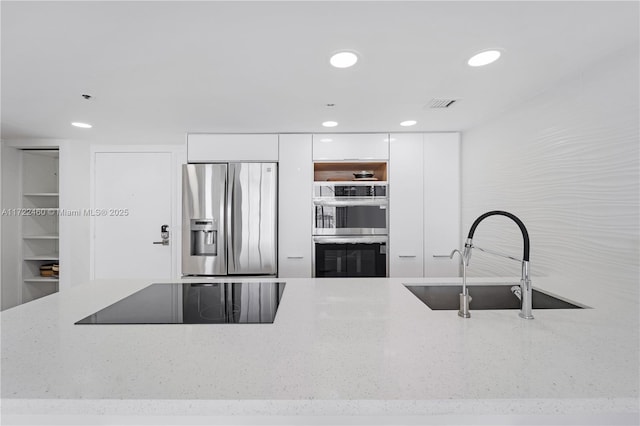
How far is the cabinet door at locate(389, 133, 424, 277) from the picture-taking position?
3.03 metres

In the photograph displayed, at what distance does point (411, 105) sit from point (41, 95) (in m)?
2.60

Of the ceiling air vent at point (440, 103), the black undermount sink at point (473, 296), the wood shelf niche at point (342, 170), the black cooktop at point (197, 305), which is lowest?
the black undermount sink at point (473, 296)

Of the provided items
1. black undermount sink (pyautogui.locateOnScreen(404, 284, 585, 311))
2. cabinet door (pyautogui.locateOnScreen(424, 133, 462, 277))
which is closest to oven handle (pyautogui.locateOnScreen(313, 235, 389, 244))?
cabinet door (pyautogui.locateOnScreen(424, 133, 462, 277))

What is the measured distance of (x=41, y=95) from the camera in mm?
2098

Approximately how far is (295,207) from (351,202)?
0.56m

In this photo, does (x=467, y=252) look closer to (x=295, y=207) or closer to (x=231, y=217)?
(x=295, y=207)

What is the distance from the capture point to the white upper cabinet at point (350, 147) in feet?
9.97

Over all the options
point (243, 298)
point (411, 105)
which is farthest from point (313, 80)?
point (243, 298)

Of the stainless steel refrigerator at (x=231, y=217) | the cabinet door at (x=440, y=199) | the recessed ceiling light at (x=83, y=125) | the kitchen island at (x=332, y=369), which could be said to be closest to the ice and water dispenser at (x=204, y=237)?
the stainless steel refrigerator at (x=231, y=217)

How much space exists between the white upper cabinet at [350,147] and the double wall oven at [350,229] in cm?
26

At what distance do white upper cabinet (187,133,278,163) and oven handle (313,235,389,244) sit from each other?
3.02 feet

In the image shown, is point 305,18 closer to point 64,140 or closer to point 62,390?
point 62,390

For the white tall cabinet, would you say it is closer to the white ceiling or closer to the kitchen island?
the white ceiling

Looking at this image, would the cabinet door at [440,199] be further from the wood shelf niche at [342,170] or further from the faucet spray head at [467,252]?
the faucet spray head at [467,252]
